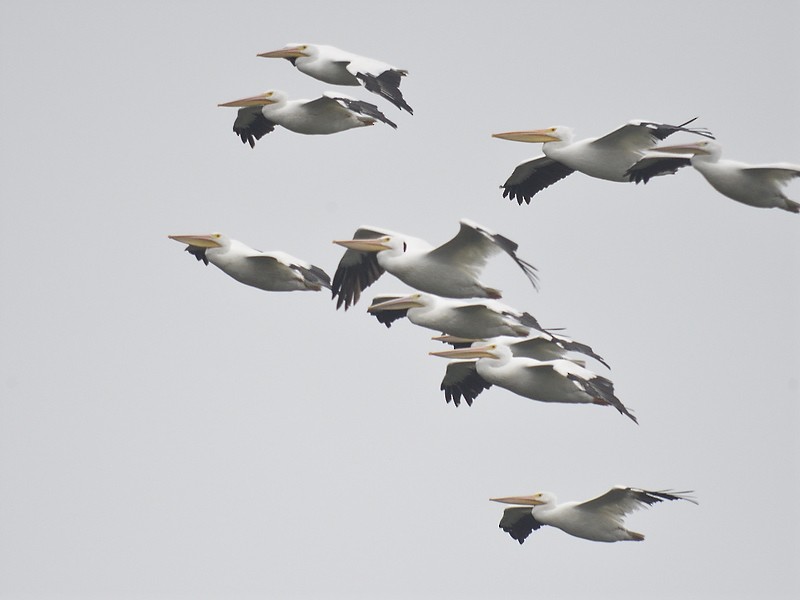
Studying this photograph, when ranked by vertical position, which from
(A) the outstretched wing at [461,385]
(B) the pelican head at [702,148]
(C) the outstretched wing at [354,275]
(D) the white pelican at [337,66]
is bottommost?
(A) the outstretched wing at [461,385]

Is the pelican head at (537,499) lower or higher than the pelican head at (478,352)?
lower

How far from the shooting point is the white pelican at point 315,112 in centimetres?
1645

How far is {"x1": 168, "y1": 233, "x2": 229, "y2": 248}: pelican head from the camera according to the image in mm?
16828

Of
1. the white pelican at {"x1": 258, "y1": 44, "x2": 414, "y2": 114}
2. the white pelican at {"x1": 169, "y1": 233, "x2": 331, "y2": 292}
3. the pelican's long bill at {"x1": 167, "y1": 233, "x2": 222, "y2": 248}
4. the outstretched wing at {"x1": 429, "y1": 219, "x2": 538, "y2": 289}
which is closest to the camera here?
the outstretched wing at {"x1": 429, "y1": 219, "x2": 538, "y2": 289}

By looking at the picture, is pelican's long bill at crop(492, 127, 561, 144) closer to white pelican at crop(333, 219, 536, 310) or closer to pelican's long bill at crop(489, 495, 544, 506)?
white pelican at crop(333, 219, 536, 310)

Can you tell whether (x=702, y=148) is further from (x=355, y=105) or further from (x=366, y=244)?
(x=355, y=105)

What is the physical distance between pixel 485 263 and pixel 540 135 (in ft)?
6.73

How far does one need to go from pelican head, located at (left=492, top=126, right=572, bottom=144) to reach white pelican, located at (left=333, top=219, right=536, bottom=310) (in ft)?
4.89

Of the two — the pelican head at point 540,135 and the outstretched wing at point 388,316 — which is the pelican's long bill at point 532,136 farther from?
the outstretched wing at point 388,316

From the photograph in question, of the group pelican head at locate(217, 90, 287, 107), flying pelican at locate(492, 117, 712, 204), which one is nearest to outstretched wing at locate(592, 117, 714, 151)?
flying pelican at locate(492, 117, 712, 204)

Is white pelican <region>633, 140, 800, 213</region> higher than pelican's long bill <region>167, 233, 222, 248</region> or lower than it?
higher

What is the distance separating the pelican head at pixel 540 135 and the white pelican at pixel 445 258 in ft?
4.89

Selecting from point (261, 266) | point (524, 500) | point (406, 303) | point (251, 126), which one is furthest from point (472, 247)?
point (251, 126)

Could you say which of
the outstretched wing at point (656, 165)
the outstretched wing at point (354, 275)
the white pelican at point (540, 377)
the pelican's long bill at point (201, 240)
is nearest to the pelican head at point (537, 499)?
the white pelican at point (540, 377)
